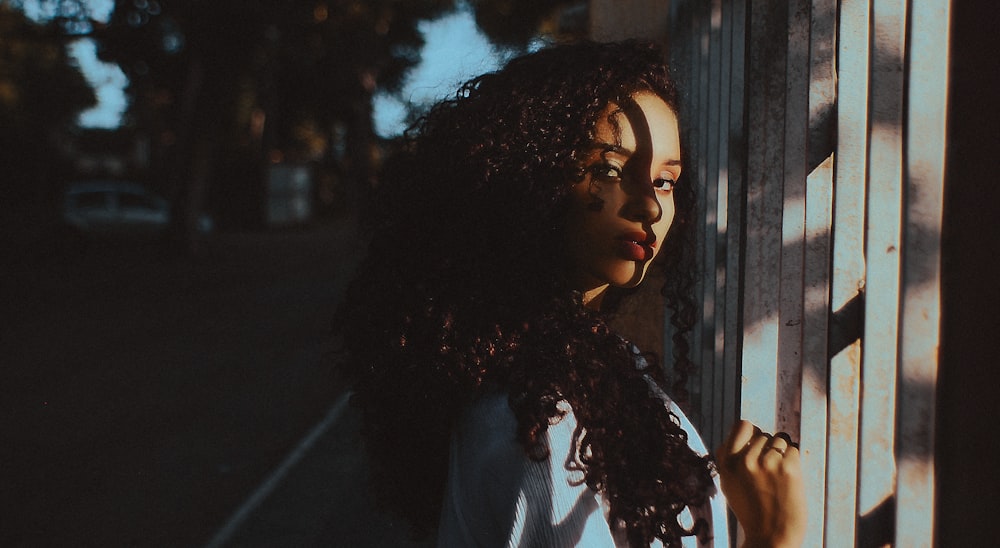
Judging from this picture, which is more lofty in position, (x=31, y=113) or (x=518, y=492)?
(x=31, y=113)

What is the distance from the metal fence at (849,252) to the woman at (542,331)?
14 centimetres

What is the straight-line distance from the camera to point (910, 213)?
1.05 metres

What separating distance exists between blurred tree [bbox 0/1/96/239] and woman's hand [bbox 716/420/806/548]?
87.4 feet

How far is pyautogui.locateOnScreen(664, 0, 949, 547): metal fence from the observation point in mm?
1055

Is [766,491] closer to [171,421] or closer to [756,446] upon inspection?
[756,446]

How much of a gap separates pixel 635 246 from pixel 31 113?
38.4 metres

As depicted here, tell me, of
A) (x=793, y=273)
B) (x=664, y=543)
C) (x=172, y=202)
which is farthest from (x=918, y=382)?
(x=172, y=202)

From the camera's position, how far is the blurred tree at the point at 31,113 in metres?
28.7

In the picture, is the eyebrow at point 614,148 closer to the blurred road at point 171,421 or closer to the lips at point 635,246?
the lips at point 635,246

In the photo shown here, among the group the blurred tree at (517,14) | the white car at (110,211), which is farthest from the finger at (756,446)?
the white car at (110,211)

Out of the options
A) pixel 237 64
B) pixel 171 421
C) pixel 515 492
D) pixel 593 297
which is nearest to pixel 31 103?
pixel 237 64

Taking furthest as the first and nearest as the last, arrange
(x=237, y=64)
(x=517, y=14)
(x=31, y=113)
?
(x=31, y=113)
(x=237, y=64)
(x=517, y=14)

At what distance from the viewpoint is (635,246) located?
1328 millimetres

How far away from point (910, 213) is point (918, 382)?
0.72 feet
